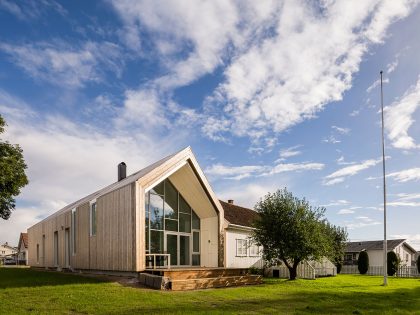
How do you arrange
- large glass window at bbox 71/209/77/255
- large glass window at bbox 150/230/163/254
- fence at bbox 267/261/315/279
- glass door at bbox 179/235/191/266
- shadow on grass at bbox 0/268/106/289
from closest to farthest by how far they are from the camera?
shadow on grass at bbox 0/268/106/289
large glass window at bbox 150/230/163/254
glass door at bbox 179/235/191/266
large glass window at bbox 71/209/77/255
fence at bbox 267/261/315/279

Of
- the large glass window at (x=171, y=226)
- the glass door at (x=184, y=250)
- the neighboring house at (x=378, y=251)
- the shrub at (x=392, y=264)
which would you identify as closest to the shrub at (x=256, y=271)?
the large glass window at (x=171, y=226)

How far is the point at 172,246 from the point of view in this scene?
906 inches

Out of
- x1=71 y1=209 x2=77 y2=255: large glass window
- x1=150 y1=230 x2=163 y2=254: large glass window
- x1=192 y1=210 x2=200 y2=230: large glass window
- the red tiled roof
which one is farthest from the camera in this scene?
the red tiled roof

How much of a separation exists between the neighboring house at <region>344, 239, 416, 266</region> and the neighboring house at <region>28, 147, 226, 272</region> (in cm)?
3280

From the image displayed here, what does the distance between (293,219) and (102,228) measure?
10494mm

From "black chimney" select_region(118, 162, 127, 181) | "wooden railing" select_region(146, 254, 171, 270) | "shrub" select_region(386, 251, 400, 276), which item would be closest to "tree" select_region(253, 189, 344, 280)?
"wooden railing" select_region(146, 254, 171, 270)

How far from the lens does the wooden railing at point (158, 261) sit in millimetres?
19933

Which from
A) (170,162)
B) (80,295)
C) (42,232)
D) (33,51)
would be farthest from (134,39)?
(42,232)

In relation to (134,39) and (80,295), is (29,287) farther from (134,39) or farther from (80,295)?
(134,39)

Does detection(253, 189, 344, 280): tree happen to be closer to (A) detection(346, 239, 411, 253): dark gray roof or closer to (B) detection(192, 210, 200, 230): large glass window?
(B) detection(192, 210, 200, 230): large glass window

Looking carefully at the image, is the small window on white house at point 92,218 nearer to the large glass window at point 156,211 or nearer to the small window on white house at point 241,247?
the large glass window at point 156,211

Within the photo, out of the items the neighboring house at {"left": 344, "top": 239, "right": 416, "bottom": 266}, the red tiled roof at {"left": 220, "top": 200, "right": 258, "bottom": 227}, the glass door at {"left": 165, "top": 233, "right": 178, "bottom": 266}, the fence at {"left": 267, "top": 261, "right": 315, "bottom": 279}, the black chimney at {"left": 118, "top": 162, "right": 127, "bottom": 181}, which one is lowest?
the neighboring house at {"left": 344, "top": 239, "right": 416, "bottom": 266}

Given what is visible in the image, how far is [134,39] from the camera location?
15.5 metres

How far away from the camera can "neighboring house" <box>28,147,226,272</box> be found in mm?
18375
